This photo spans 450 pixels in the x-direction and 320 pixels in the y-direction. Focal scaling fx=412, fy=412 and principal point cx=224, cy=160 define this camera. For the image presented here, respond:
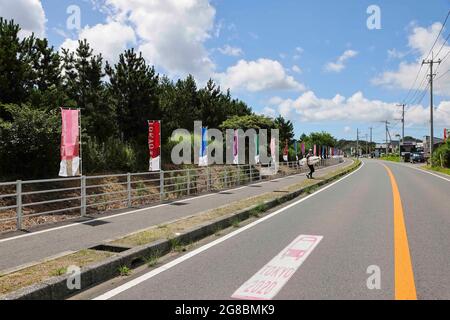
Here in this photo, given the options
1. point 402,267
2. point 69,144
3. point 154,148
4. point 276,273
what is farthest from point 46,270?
point 154,148

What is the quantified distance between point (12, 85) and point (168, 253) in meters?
13.0

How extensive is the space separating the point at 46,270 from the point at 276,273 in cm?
Answer: 309

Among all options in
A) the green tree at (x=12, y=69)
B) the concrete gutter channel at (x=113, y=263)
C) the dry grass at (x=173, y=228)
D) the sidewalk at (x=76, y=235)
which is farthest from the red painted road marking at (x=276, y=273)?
the green tree at (x=12, y=69)

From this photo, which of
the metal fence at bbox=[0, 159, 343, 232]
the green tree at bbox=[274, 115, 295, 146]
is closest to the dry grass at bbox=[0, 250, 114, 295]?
the metal fence at bbox=[0, 159, 343, 232]

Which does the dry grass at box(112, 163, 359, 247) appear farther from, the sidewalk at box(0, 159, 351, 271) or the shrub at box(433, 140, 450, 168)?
the shrub at box(433, 140, 450, 168)

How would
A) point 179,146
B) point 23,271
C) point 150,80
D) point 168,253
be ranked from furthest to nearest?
point 179,146
point 150,80
point 168,253
point 23,271

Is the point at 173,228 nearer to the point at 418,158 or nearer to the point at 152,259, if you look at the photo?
the point at 152,259

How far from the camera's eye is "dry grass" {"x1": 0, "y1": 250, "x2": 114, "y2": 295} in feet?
16.1

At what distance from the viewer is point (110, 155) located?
20.7 meters

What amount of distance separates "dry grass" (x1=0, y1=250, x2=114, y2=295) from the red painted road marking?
2262 mm

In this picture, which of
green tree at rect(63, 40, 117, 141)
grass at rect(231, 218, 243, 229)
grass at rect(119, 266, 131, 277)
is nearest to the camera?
grass at rect(119, 266, 131, 277)

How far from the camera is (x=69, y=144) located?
11.9 m
